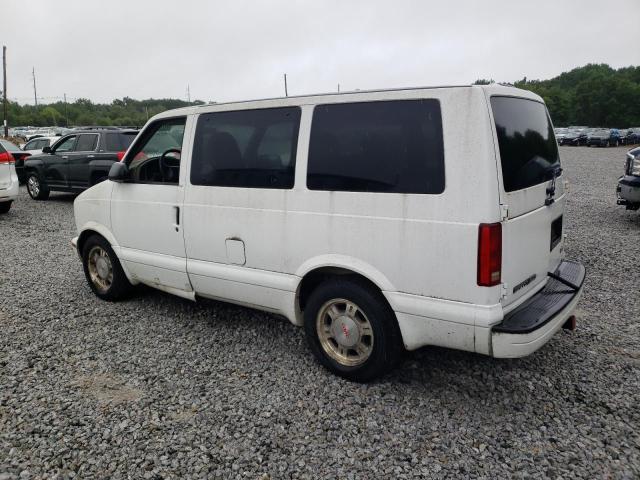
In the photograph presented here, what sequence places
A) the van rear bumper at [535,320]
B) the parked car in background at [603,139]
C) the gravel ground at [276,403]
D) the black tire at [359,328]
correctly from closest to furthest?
the gravel ground at [276,403]
the van rear bumper at [535,320]
the black tire at [359,328]
the parked car in background at [603,139]

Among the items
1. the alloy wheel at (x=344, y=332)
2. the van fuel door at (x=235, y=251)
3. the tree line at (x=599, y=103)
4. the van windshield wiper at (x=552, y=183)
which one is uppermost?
the tree line at (x=599, y=103)

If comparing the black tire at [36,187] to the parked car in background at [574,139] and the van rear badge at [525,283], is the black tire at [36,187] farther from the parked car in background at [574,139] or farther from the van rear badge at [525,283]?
the parked car in background at [574,139]

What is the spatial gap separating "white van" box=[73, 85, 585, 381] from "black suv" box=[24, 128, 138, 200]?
8.07 metres

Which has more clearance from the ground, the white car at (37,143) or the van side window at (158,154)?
the white car at (37,143)

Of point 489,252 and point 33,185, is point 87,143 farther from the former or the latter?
point 489,252

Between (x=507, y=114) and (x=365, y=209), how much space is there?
1.07 m

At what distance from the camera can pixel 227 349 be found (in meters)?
4.21

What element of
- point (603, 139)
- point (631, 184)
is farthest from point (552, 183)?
point (603, 139)

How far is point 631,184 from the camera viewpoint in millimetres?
8445

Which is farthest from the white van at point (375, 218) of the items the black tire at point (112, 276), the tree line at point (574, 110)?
the tree line at point (574, 110)

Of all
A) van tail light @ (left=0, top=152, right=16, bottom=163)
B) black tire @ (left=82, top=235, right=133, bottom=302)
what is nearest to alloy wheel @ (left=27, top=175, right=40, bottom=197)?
van tail light @ (left=0, top=152, right=16, bottom=163)

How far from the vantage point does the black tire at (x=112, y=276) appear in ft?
16.6

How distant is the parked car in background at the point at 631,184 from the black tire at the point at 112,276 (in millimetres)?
8044

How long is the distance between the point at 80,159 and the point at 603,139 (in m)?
41.3
